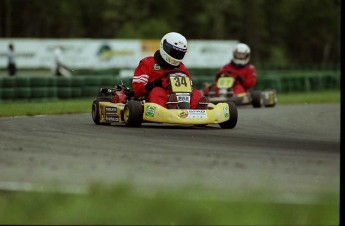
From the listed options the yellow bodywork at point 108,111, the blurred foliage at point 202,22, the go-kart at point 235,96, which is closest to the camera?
the yellow bodywork at point 108,111

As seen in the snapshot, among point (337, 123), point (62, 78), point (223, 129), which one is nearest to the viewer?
point (223, 129)

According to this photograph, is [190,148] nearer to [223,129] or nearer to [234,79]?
[223,129]

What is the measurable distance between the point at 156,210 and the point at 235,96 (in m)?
14.1

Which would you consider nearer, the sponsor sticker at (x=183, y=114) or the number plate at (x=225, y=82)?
the sponsor sticker at (x=183, y=114)

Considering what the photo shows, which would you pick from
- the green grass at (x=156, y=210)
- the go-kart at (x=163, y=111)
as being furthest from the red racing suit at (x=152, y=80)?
the green grass at (x=156, y=210)

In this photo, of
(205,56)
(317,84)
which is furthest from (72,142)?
(205,56)

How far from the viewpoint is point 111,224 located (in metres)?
5.31

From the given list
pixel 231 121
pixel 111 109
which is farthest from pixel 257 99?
pixel 111 109

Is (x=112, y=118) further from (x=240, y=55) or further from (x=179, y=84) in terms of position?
(x=240, y=55)

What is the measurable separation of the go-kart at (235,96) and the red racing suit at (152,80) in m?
6.48

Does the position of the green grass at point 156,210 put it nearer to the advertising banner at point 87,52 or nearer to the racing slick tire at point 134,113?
the racing slick tire at point 134,113

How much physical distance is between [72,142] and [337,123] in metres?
6.39

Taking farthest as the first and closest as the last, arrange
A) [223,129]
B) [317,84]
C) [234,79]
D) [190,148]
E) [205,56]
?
1. [205,56]
2. [317,84]
3. [234,79]
4. [223,129]
5. [190,148]

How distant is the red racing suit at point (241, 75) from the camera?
20094 millimetres
